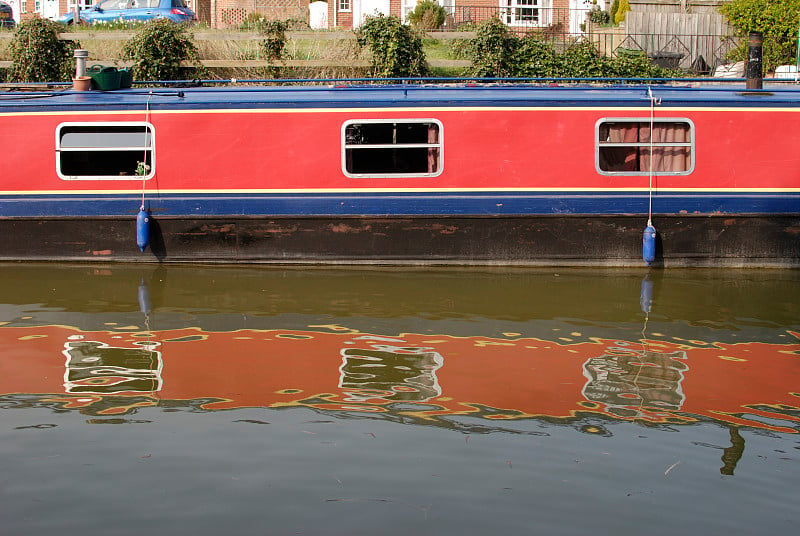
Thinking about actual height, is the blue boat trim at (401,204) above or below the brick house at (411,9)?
below

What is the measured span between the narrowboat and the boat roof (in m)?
0.03

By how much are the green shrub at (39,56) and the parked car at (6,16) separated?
9.04 m

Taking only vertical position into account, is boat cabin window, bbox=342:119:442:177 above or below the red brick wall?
below

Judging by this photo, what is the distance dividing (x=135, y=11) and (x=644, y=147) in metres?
16.7

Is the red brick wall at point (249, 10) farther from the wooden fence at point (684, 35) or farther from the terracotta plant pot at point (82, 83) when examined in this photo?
the terracotta plant pot at point (82, 83)

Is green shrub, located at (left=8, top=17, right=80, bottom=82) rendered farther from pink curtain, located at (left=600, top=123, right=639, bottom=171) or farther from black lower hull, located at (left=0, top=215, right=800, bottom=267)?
pink curtain, located at (left=600, top=123, right=639, bottom=171)

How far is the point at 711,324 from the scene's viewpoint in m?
8.46

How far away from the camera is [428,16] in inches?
928

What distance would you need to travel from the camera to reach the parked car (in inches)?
1043

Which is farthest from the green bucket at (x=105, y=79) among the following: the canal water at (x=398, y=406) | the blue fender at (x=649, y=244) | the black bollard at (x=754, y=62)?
the black bollard at (x=754, y=62)

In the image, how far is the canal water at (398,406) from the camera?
471cm

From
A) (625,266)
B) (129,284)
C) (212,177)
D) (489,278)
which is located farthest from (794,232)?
(129,284)

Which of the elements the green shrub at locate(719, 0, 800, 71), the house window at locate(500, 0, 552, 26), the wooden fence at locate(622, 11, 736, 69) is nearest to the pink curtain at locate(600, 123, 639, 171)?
the green shrub at locate(719, 0, 800, 71)

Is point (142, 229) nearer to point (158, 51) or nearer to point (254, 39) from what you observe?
point (158, 51)
